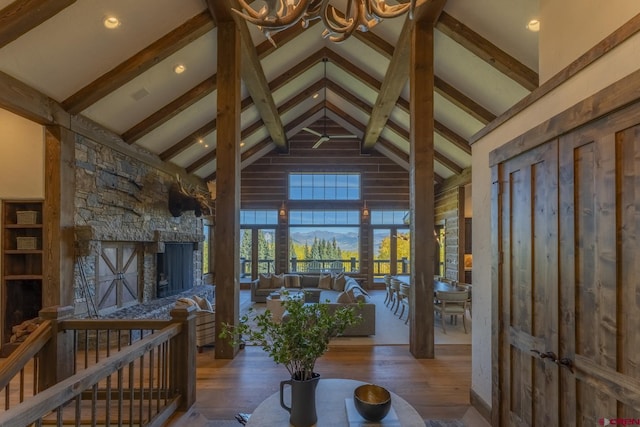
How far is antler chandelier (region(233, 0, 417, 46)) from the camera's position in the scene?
8.04ft

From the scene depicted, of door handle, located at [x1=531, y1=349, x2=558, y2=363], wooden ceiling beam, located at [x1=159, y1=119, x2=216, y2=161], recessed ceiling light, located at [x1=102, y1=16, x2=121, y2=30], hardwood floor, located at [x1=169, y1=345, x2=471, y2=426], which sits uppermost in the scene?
recessed ceiling light, located at [x1=102, y1=16, x2=121, y2=30]

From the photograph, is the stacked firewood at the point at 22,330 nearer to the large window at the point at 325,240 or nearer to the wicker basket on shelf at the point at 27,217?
the wicker basket on shelf at the point at 27,217

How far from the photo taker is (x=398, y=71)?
586 cm

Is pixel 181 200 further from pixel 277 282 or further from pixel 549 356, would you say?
pixel 549 356

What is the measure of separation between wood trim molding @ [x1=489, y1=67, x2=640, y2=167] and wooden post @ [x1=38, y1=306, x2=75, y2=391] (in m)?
3.97

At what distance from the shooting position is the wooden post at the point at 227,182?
4.35 meters

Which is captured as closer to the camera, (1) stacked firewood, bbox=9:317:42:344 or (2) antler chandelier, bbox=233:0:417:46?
(2) antler chandelier, bbox=233:0:417:46

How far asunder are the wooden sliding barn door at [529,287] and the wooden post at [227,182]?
3.15 metres

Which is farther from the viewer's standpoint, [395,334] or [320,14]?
[395,334]

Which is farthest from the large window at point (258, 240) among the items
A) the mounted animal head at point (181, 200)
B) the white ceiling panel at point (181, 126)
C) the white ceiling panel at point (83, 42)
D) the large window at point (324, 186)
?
the white ceiling panel at point (83, 42)

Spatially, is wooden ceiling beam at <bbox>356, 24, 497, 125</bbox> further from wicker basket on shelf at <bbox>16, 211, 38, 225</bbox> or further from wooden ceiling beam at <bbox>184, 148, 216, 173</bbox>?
wicker basket on shelf at <bbox>16, 211, 38, 225</bbox>

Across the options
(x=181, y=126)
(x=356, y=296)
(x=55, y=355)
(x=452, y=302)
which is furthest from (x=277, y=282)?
(x=55, y=355)

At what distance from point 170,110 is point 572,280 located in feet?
20.4

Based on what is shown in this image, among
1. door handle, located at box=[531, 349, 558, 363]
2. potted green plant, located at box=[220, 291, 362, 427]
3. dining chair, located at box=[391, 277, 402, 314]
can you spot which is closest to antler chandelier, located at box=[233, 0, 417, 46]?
potted green plant, located at box=[220, 291, 362, 427]
